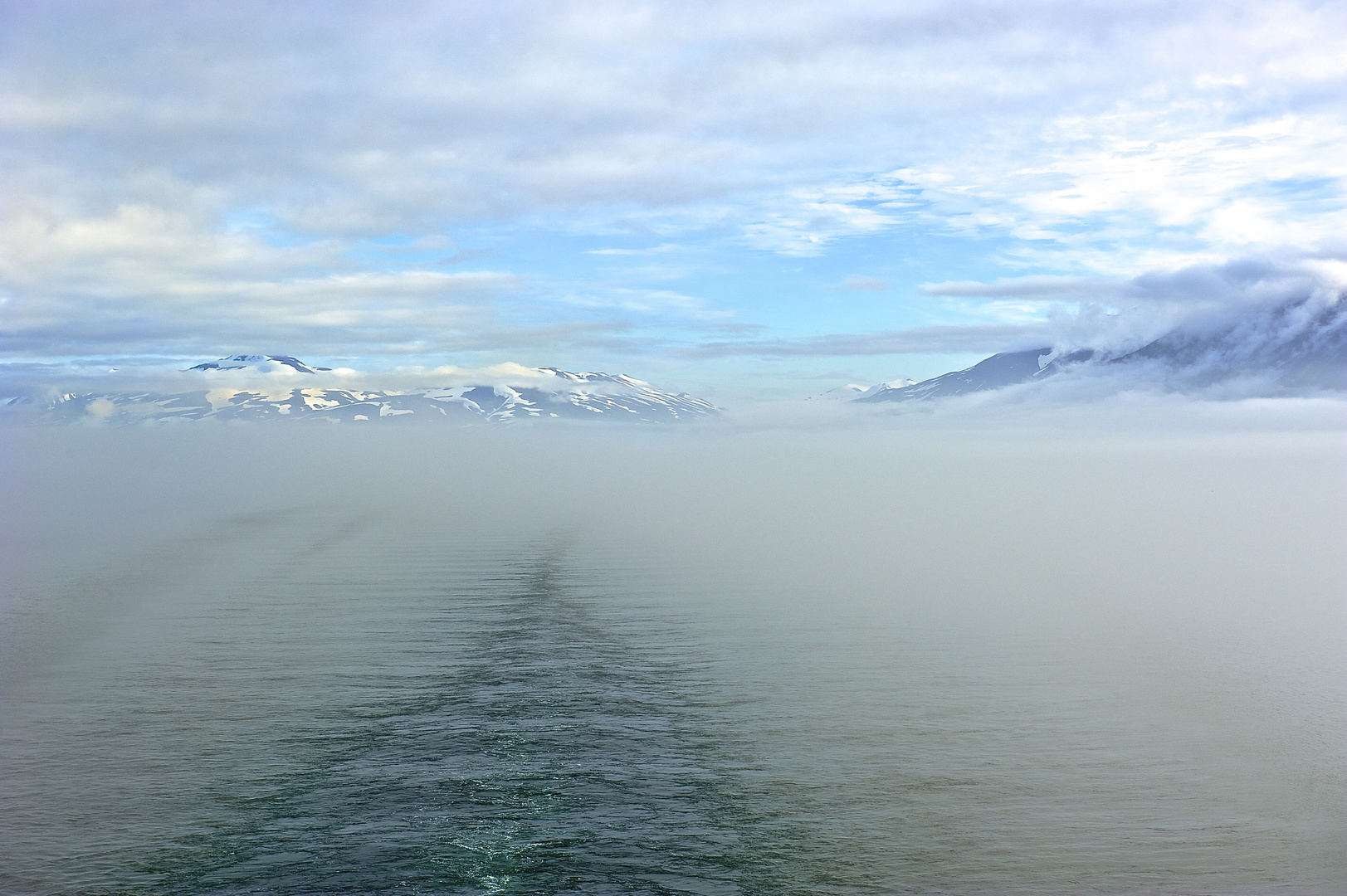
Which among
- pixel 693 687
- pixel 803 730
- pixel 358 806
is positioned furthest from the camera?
pixel 693 687

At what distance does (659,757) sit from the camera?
18938mm

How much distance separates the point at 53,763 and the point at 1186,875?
744 inches

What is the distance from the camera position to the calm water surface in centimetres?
1462

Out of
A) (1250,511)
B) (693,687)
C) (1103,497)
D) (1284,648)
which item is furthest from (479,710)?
(1103,497)

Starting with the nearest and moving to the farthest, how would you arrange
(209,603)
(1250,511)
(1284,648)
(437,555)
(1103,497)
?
(1284,648) → (209,603) → (437,555) → (1250,511) → (1103,497)

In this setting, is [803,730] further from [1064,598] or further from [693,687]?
[1064,598]

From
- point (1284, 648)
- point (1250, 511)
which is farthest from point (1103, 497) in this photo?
point (1284, 648)

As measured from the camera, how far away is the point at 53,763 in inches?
739

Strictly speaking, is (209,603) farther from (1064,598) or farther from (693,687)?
(1064,598)

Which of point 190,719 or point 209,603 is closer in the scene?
point 190,719

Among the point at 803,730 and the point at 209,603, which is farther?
the point at 209,603

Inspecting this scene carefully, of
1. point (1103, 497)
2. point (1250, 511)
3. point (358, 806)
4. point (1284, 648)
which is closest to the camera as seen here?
point (358, 806)

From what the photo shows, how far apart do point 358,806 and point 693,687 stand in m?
9.90

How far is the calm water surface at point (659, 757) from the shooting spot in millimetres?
14617
